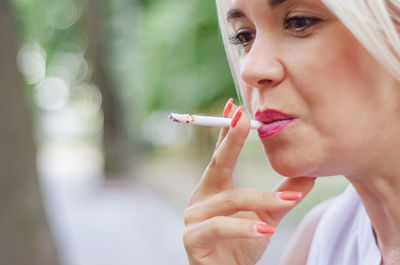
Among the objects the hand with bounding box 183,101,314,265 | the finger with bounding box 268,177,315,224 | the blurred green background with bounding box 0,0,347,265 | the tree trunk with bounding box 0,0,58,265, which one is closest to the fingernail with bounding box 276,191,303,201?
the hand with bounding box 183,101,314,265

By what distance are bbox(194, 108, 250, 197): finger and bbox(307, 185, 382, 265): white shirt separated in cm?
52

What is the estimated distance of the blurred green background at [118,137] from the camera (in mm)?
4562

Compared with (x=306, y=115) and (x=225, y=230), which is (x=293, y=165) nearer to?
(x=306, y=115)

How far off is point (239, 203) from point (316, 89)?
0.39 metres

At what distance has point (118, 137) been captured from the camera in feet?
46.0

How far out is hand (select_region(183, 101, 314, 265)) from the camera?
1.42 meters

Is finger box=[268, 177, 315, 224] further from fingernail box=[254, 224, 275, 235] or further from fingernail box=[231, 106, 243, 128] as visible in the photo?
fingernail box=[231, 106, 243, 128]

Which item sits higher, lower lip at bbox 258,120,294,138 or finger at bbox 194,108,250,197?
lower lip at bbox 258,120,294,138

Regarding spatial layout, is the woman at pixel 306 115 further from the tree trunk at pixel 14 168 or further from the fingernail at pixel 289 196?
the tree trunk at pixel 14 168

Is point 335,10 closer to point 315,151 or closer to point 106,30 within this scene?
point 315,151

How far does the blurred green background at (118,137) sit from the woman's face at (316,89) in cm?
111

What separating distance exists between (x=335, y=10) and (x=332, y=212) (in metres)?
0.90

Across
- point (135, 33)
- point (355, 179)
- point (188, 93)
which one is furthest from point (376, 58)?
point (135, 33)

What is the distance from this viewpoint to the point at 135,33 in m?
11.0
